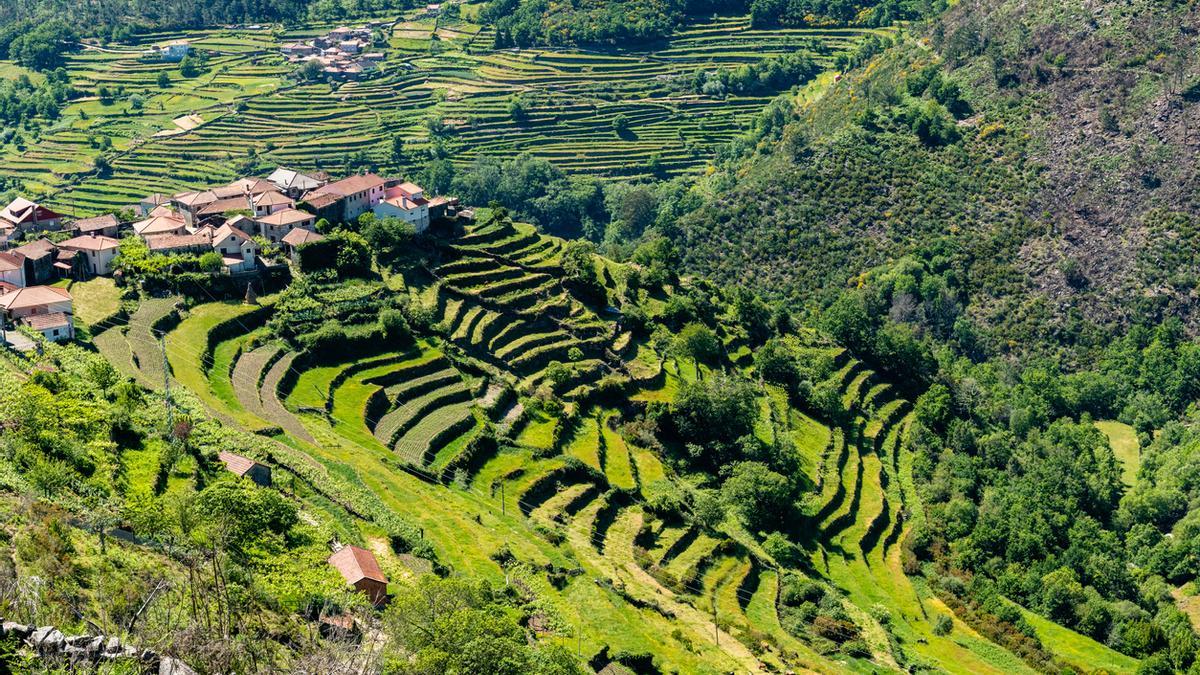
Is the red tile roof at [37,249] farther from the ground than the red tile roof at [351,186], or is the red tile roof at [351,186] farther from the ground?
the red tile roof at [351,186]

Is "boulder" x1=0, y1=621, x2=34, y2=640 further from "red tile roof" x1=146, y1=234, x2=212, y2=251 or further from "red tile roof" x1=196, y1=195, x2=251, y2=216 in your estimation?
"red tile roof" x1=196, y1=195, x2=251, y2=216

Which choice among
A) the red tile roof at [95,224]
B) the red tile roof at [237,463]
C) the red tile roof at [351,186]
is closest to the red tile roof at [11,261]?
the red tile roof at [95,224]

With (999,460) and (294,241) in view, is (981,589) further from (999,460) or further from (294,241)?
(294,241)

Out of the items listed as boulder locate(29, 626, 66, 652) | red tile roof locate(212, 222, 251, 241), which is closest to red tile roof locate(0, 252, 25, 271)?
red tile roof locate(212, 222, 251, 241)

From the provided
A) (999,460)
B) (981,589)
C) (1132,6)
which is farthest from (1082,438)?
(1132,6)

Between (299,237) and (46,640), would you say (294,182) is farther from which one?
(46,640)

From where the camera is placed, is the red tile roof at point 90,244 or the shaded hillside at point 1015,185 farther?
the shaded hillside at point 1015,185

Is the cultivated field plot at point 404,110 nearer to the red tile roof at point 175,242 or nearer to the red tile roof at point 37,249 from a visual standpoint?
the red tile roof at point 175,242
